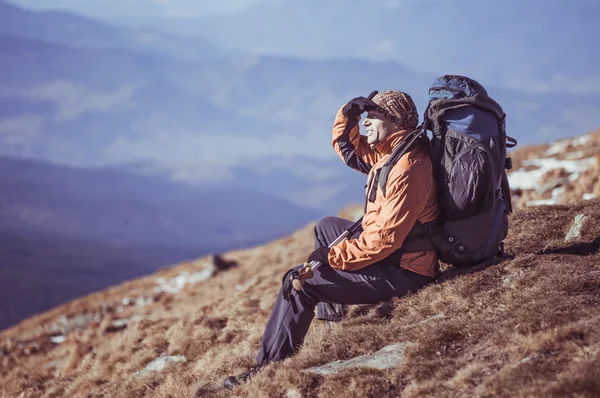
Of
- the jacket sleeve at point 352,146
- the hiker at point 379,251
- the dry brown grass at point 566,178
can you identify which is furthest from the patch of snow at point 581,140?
the hiker at point 379,251

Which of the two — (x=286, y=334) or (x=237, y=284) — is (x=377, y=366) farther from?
(x=237, y=284)

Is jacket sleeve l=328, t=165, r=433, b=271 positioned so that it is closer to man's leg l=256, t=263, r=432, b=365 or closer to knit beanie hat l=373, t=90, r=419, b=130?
man's leg l=256, t=263, r=432, b=365

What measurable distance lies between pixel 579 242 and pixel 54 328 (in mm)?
15893

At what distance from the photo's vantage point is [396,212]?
6.14 meters

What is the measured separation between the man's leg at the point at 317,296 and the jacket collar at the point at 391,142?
127 cm

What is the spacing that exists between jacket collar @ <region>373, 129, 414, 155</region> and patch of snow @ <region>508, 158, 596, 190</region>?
13.0m

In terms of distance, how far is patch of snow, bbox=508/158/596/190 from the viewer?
18.7 meters

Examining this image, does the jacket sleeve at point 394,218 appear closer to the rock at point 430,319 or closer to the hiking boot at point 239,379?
the rock at point 430,319

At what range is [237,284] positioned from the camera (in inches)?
727

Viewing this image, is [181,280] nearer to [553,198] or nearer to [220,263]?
[220,263]

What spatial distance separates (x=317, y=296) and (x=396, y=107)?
223cm

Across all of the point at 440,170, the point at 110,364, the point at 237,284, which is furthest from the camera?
the point at 237,284

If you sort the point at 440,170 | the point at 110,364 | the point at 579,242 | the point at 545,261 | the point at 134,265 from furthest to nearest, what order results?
the point at 134,265, the point at 110,364, the point at 579,242, the point at 545,261, the point at 440,170

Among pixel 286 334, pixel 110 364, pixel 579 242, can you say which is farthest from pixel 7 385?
pixel 579 242
